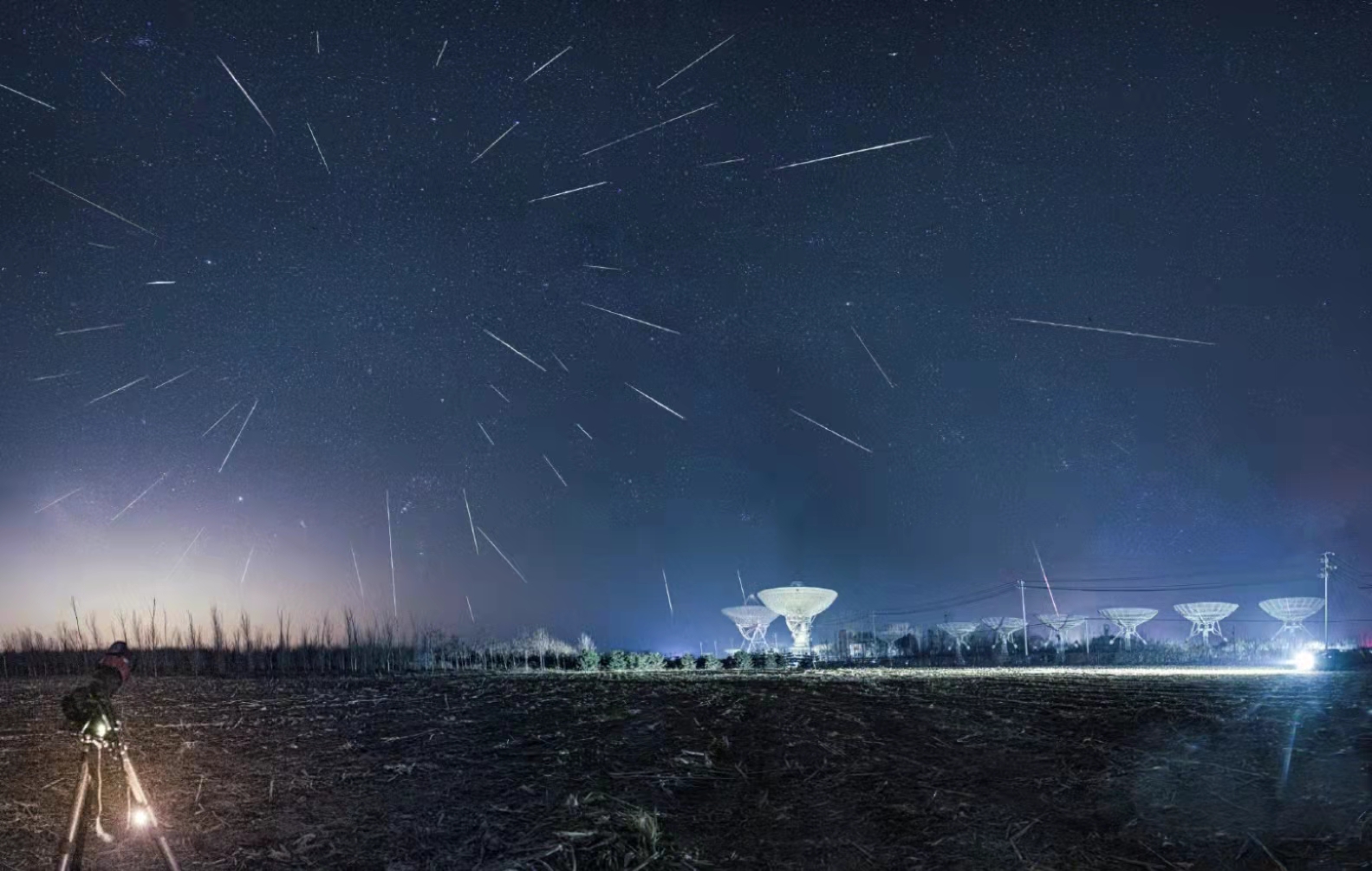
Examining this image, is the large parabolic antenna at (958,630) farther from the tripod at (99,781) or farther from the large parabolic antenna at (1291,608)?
the tripod at (99,781)

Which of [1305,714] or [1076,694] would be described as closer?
[1305,714]

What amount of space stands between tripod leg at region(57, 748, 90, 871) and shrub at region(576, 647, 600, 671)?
1494 inches

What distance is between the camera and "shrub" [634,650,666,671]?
50.9 metres

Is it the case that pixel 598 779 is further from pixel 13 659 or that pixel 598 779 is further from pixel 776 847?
pixel 13 659

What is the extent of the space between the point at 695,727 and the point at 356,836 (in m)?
6.40

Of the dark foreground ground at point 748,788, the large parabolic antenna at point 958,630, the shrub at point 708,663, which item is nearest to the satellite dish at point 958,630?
the large parabolic antenna at point 958,630

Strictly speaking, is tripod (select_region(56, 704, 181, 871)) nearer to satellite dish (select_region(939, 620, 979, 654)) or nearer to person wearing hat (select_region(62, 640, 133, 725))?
person wearing hat (select_region(62, 640, 133, 725))

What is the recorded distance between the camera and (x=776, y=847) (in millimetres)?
10094

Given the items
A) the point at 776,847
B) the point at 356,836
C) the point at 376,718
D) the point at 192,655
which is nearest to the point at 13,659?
the point at 192,655

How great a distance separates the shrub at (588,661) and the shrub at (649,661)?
82.3 inches

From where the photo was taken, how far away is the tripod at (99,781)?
994 centimetres

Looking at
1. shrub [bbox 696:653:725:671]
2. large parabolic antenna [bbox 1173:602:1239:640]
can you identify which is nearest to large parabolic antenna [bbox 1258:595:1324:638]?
large parabolic antenna [bbox 1173:602:1239:640]

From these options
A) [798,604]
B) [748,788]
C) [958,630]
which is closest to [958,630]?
[958,630]

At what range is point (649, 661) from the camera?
53250 millimetres
